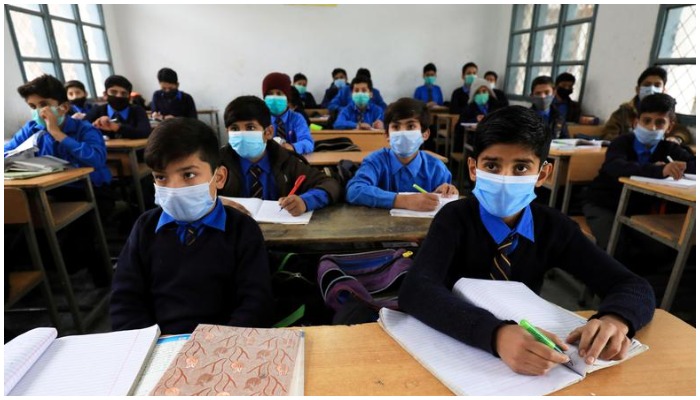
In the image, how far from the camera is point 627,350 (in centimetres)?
64

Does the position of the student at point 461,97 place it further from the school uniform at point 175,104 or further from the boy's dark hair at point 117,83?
the boy's dark hair at point 117,83

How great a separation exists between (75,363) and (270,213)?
2.90 ft

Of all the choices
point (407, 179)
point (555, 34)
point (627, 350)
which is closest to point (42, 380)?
point (627, 350)

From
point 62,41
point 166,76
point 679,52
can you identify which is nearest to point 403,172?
point 679,52

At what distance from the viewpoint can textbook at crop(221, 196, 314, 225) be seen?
4.57 ft

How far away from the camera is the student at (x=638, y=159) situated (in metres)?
2.06

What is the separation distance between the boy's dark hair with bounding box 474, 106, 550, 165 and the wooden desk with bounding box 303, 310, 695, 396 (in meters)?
0.46

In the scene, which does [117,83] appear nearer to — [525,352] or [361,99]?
[361,99]

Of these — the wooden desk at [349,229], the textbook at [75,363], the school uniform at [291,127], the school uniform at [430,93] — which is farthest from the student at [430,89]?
the textbook at [75,363]

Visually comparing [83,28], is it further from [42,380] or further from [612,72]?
[612,72]

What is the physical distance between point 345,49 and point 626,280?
23.2ft

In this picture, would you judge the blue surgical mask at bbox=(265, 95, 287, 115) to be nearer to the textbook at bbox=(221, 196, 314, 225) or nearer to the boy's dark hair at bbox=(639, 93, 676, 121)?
the textbook at bbox=(221, 196, 314, 225)

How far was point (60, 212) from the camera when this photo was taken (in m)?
1.94

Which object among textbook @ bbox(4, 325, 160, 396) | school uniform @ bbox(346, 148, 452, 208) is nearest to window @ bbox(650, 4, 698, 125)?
school uniform @ bbox(346, 148, 452, 208)
